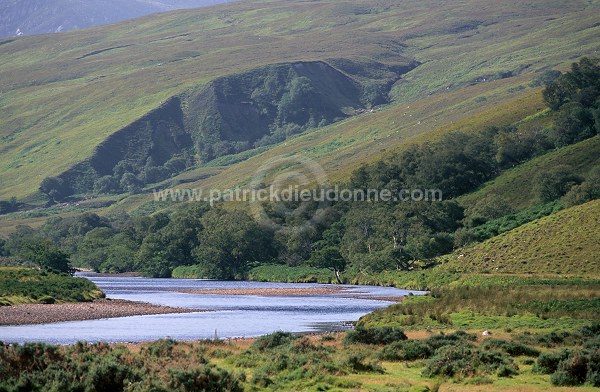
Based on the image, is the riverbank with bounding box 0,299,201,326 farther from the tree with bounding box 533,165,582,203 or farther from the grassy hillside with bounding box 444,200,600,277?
the tree with bounding box 533,165,582,203

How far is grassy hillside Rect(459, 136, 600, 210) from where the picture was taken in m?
136

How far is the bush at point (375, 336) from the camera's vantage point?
47781 mm

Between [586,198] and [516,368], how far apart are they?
76.0m

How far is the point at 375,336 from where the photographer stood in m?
48.1

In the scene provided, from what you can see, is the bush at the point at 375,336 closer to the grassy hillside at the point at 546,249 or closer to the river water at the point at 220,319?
the river water at the point at 220,319

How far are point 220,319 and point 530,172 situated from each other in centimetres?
8202

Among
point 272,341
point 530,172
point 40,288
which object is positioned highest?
point 272,341

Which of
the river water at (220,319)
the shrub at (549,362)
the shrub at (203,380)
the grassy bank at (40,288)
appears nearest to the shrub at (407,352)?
the shrub at (549,362)

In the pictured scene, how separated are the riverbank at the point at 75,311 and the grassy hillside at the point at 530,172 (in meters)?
65.0

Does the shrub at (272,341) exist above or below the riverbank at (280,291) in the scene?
above

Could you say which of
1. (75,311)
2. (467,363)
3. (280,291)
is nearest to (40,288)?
(75,311)

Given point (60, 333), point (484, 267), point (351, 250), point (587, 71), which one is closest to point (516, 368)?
point (60, 333)

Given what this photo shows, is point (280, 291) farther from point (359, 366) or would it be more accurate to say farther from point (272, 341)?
point (359, 366)

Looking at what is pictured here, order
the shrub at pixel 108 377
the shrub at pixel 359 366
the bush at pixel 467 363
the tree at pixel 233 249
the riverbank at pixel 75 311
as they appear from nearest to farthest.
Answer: the shrub at pixel 108 377 → the bush at pixel 467 363 → the shrub at pixel 359 366 → the riverbank at pixel 75 311 → the tree at pixel 233 249
